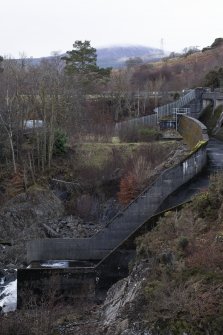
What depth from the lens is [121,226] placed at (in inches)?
894

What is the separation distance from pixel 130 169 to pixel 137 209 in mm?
8645

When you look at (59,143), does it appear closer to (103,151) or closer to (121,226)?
(103,151)

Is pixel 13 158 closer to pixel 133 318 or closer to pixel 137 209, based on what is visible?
pixel 137 209

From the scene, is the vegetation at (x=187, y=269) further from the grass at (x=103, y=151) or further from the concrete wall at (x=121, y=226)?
the grass at (x=103, y=151)

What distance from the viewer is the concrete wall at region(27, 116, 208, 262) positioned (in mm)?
22172

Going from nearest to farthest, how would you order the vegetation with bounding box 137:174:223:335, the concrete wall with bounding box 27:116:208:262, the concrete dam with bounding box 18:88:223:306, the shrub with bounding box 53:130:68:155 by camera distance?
the vegetation with bounding box 137:174:223:335, the concrete dam with bounding box 18:88:223:306, the concrete wall with bounding box 27:116:208:262, the shrub with bounding box 53:130:68:155

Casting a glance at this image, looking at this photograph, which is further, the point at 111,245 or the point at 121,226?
the point at 121,226

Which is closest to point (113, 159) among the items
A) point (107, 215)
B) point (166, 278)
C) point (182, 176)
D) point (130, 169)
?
point (130, 169)

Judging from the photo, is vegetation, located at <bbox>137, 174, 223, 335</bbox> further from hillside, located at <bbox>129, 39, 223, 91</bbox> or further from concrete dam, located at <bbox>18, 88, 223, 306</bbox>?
hillside, located at <bbox>129, 39, 223, 91</bbox>

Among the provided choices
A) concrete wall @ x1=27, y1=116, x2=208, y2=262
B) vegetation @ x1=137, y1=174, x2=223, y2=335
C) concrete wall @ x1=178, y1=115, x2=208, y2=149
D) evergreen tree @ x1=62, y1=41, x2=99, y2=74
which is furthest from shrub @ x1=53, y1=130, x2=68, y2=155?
evergreen tree @ x1=62, y1=41, x2=99, y2=74

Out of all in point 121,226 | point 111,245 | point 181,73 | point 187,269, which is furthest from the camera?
point 181,73

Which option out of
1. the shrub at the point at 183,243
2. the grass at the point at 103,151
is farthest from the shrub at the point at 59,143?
the shrub at the point at 183,243

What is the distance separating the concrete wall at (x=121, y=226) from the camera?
72.7 feet

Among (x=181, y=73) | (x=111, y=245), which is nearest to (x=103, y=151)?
(x=111, y=245)
